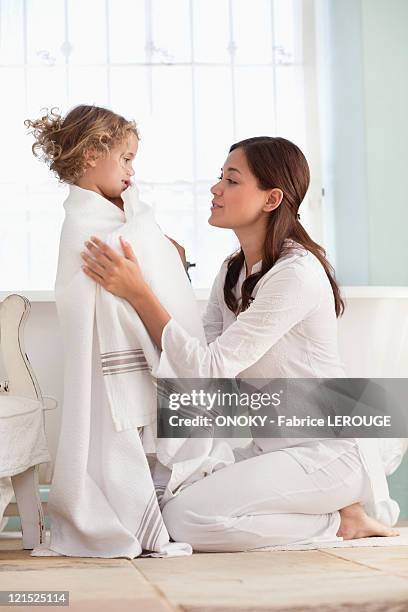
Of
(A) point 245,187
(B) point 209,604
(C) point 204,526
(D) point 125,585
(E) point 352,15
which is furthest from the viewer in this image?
(E) point 352,15

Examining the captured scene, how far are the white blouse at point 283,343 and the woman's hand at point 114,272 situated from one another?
0.09m

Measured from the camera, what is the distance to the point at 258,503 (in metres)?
1.40

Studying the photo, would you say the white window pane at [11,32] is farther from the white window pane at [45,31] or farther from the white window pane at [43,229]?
the white window pane at [43,229]

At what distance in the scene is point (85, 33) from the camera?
2746 mm

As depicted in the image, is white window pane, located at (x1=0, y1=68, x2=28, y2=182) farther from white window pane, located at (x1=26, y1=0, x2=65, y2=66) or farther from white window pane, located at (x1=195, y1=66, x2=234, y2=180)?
white window pane, located at (x1=195, y1=66, x2=234, y2=180)

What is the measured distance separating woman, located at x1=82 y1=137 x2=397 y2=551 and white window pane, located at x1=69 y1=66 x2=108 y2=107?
1.27 m

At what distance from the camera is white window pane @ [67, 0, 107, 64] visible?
274 centimetres

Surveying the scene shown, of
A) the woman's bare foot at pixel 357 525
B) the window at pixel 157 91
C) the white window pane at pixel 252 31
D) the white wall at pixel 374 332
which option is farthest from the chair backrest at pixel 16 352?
the white window pane at pixel 252 31

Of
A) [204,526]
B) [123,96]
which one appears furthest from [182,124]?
[204,526]

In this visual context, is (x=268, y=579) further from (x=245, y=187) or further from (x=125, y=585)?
(x=245, y=187)

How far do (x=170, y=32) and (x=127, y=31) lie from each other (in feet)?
0.47

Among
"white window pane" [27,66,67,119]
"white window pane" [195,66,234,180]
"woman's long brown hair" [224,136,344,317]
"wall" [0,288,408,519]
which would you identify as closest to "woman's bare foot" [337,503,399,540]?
"woman's long brown hair" [224,136,344,317]

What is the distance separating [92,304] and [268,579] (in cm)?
54

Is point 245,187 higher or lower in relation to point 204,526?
higher
